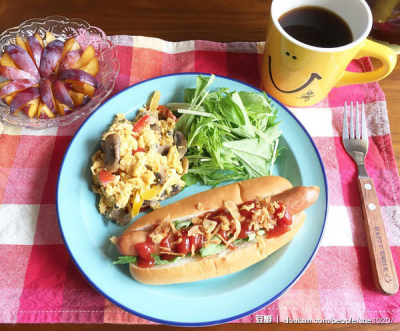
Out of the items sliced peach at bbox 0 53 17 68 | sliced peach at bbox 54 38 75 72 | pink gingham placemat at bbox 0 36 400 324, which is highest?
sliced peach at bbox 54 38 75 72

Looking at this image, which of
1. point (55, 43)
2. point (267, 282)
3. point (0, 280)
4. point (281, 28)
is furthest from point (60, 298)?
point (281, 28)

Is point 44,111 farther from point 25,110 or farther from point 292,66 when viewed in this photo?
point 292,66

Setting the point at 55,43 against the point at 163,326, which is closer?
the point at 163,326

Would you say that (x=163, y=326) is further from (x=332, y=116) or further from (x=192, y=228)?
(x=332, y=116)

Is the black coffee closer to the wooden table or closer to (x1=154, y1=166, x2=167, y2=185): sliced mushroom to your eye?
the wooden table

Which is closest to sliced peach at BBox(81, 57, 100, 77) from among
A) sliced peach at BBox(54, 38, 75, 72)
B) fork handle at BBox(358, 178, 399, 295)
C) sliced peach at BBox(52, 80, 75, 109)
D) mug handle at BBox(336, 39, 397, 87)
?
sliced peach at BBox(54, 38, 75, 72)

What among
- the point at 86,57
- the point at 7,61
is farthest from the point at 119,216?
the point at 7,61

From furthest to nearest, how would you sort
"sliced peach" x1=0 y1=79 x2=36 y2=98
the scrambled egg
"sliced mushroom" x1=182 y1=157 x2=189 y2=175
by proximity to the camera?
"sliced mushroom" x1=182 y1=157 x2=189 y2=175
"sliced peach" x1=0 y1=79 x2=36 y2=98
the scrambled egg
